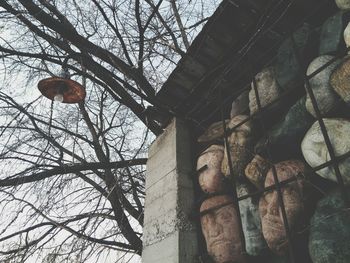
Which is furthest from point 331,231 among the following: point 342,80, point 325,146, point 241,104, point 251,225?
point 241,104

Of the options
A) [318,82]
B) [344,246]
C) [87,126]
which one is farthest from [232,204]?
[87,126]

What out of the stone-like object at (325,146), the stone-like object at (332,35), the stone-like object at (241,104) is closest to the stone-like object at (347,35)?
the stone-like object at (332,35)

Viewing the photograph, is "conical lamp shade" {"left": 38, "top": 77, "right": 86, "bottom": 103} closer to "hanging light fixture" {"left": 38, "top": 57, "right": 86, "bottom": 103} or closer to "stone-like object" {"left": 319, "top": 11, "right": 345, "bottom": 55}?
"hanging light fixture" {"left": 38, "top": 57, "right": 86, "bottom": 103}

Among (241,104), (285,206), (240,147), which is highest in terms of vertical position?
(241,104)

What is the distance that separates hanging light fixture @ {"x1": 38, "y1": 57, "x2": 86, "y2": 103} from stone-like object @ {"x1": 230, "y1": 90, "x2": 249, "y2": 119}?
4.14ft

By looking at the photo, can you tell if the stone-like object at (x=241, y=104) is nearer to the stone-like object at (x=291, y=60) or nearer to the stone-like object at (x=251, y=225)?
the stone-like object at (x=291, y=60)

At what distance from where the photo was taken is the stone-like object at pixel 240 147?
1.60 meters

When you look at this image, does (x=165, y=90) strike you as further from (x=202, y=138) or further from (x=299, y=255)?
(x=299, y=255)

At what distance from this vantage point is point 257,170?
146 centimetres

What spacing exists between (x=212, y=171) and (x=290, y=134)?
59 centimetres

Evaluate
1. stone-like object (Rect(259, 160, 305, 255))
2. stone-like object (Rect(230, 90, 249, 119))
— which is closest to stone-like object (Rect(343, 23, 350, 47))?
stone-like object (Rect(259, 160, 305, 255))

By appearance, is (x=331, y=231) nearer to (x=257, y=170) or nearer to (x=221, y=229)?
(x=257, y=170)

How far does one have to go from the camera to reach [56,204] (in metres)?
3.71

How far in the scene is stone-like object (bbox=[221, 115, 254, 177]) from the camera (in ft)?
5.26
